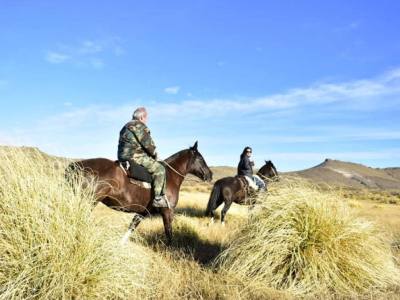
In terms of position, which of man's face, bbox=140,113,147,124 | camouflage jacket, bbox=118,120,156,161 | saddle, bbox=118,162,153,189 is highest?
man's face, bbox=140,113,147,124

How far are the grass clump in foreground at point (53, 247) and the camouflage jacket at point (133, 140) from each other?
3.18m

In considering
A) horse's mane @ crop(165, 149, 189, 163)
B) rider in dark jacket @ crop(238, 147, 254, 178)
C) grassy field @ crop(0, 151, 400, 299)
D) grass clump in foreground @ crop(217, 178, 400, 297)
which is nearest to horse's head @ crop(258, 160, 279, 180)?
rider in dark jacket @ crop(238, 147, 254, 178)

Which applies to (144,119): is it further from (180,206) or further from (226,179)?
(180,206)

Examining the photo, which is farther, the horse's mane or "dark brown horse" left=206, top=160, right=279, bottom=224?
"dark brown horse" left=206, top=160, right=279, bottom=224

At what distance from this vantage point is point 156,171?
9000 mm

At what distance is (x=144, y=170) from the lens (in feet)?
29.1

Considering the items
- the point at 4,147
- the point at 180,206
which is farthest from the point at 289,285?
the point at 180,206

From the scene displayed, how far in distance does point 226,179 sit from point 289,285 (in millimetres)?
10459

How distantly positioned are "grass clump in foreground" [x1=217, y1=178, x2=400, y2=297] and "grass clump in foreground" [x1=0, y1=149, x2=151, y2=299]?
175 cm

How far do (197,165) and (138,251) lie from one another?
17.3 ft

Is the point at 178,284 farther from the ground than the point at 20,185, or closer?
closer

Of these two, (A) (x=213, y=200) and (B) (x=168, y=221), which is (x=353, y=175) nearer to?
(A) (x=213, y=200)

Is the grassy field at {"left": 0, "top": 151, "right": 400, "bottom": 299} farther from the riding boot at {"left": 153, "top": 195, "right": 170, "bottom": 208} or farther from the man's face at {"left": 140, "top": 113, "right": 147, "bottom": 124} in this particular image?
the man's face at {"left": 140, "top": 113, "right": 147, "bottom": 124}

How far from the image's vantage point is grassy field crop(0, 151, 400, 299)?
15.0 ft
